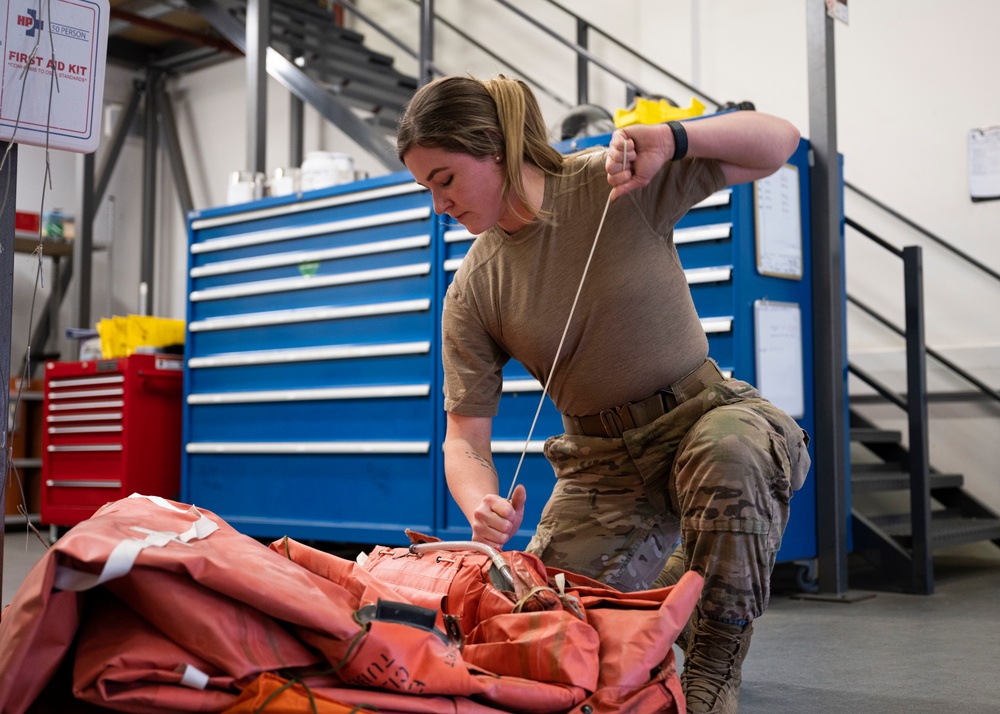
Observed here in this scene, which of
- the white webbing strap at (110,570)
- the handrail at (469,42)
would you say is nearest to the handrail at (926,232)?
the handrail at (469,42)

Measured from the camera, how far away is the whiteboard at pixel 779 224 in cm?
272

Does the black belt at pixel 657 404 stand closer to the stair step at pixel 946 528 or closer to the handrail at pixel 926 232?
the stair step at pixel 946 528

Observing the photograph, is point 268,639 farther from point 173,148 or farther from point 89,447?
point 173,148

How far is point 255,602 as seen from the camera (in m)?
0.98

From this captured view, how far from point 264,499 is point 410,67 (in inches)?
119

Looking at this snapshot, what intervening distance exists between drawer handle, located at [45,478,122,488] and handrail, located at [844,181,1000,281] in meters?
3.14

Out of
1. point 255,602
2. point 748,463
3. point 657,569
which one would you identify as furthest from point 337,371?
point 255,602

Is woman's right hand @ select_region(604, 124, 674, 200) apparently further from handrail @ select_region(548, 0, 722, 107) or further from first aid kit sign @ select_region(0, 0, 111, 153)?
handrail @ select_region(548, 0, 722, 107)

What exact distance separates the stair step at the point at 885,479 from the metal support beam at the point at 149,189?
484 centimetres

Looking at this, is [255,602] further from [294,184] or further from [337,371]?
[294,184]

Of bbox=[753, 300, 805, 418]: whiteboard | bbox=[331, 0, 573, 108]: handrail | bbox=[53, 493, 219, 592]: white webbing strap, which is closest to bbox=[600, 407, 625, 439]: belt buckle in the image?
bbox=[53, 493, 219, 592]: white webbing strap

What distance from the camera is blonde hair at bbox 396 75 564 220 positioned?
4.82 ft

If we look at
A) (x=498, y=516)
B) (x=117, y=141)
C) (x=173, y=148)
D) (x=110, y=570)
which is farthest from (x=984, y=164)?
(x=117, y=141)

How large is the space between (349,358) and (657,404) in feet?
6.97
